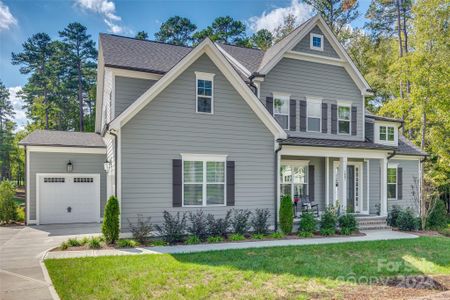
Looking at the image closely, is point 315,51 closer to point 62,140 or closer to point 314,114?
point 314,114

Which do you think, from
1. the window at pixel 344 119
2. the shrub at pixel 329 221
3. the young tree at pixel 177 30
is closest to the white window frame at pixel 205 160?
the shrub at pixel 329 221

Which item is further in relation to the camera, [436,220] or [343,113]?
[343,113]

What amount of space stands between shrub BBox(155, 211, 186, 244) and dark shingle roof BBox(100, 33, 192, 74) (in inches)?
212

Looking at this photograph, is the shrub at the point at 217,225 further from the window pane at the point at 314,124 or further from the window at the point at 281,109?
the window pane at the point at 314,124

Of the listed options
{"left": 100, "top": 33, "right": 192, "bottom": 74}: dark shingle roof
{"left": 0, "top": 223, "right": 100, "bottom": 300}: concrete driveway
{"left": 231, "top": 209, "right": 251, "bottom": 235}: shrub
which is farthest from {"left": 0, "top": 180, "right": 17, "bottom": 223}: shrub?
{"left": 231, "top": 209, "right": 251, "bottom": 235}: shrub

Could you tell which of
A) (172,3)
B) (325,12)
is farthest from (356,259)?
(325,12)

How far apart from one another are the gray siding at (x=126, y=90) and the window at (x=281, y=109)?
557 cm

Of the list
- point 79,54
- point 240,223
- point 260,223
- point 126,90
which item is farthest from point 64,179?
point 79,54

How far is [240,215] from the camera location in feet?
37.4

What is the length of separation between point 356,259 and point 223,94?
266 inches

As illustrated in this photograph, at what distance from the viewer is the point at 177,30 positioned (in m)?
36.0

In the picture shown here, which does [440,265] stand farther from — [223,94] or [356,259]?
[223,94]

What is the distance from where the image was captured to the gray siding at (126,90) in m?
11.8

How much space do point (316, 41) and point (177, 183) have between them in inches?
371
